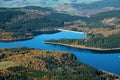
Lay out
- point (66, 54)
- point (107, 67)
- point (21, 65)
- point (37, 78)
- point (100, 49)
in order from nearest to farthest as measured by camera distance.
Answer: point (37, 78)
point (21, 65)
point (107, 67)
point (66, 54)
point (100, 49)

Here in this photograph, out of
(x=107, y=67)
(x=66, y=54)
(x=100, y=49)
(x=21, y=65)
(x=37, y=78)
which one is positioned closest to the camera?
(x=37, y=78)

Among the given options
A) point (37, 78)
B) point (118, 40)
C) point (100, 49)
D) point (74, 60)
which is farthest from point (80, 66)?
point (118, 40)

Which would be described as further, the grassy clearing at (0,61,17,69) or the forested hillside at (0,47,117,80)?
the grassy clearing at (0,61,17,69)

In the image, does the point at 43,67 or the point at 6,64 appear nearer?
the point at 43,67

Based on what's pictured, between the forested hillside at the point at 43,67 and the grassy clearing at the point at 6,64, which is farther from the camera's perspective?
the grassy clearing at the point at 6,64

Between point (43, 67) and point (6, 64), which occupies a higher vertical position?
point (6, 64)

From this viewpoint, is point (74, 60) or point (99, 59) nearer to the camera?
point (74, 60)

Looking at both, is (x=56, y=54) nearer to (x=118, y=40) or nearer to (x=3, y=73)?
(x=3, y=73)

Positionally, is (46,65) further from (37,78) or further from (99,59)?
(99,59)
